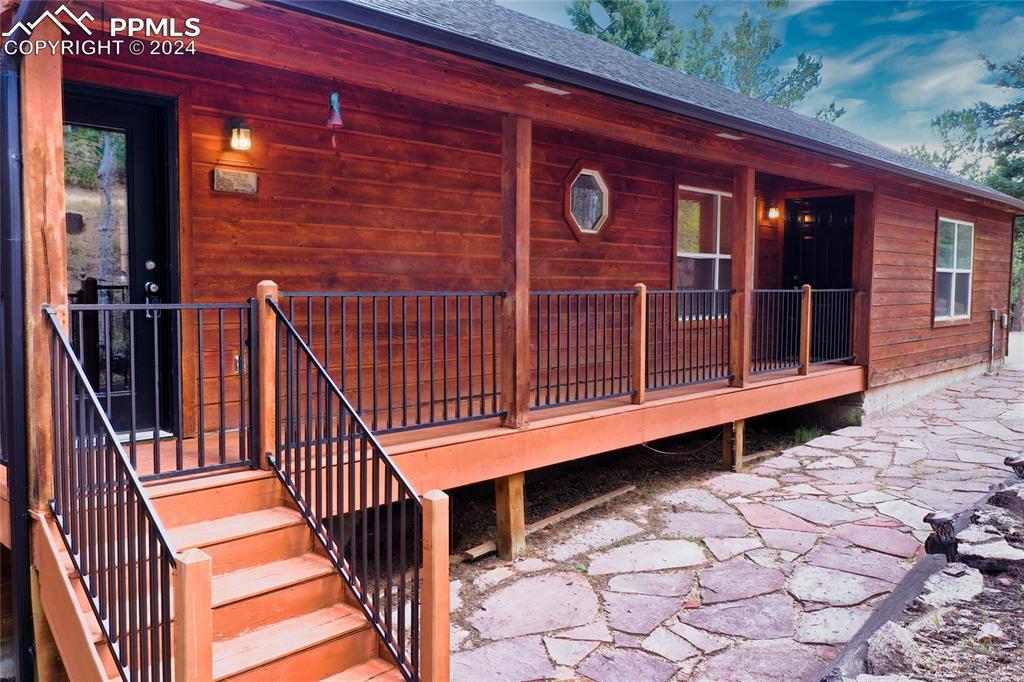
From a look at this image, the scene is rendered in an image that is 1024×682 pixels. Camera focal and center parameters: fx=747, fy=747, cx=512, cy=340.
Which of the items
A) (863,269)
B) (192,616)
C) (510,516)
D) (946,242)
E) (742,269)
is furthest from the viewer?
(946,242)

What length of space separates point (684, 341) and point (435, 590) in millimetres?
5070

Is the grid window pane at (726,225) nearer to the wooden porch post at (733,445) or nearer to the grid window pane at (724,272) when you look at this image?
the grid window pane at (724,272)

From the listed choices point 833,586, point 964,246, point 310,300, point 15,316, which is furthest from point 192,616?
point 964,246

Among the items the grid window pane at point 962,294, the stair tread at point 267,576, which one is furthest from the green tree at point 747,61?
the stair tread at point 267,576

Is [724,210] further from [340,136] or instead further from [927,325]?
[340,136]

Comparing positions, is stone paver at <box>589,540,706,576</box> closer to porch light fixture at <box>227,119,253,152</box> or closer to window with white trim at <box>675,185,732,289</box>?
porch light fixture at <box>227,119,253,152</box>

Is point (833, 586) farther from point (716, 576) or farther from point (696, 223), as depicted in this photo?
point (696, 223)

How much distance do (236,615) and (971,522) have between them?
3.95m

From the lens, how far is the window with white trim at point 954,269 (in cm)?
1156

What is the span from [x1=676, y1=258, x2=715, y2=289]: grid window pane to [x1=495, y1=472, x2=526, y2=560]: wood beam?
13.8ft

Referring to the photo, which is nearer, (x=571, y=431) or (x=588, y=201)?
(x=571, y=431)

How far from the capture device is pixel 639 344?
6.08 m

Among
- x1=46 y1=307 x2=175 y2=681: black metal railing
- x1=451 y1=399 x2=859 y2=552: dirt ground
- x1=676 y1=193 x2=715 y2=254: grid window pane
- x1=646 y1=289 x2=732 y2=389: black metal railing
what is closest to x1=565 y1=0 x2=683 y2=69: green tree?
x1=676 y1=193 x2=715 y2=254: grid window pane

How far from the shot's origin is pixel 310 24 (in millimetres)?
3738
